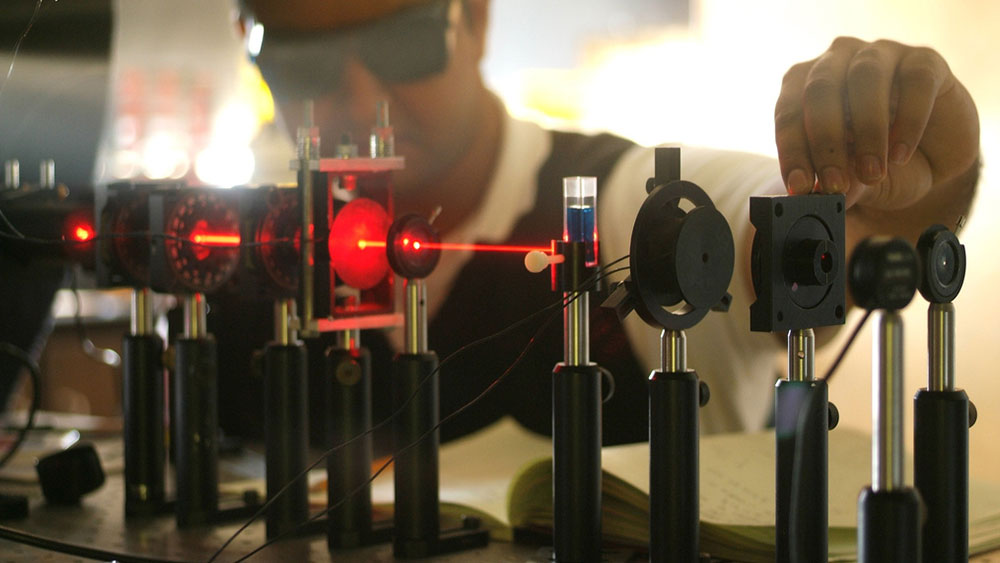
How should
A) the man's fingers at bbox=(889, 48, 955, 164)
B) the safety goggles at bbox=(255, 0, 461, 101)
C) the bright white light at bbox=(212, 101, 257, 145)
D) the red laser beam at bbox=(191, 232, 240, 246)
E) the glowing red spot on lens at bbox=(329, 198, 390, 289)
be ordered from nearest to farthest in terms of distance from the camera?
the man's fingers at bbox=(889, 48, 955, 164)
the glowing red spot on lens at bbox=(329, 198, 390, 289)
the red laser beam at bbox=(191, 232, 240, 246)
the safety goggles at bbox=(255, 0, 461, 101)
the bright white light at bbox=(212, 101, 257, 145)

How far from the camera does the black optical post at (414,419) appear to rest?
30.4 inches

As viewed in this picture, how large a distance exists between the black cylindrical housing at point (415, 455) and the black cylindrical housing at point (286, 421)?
117mm

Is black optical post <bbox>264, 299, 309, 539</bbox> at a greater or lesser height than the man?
lesser

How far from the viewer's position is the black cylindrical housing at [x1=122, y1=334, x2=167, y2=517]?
3.15ft

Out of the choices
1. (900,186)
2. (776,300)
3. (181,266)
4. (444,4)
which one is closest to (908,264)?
(776,300)

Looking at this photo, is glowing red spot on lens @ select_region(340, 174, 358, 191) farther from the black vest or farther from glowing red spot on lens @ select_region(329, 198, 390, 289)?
the black vest

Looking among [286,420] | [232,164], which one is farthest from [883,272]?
[232,164]

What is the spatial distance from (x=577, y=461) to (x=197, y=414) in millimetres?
379

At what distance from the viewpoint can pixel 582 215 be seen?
0.67 metres

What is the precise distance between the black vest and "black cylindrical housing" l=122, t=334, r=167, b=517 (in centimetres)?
18

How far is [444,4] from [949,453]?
835mm

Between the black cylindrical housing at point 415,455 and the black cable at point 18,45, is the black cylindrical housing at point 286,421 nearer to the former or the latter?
the black cylindrical housing at point 415,455

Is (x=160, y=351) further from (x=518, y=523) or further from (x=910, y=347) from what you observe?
(x=910, y=347)

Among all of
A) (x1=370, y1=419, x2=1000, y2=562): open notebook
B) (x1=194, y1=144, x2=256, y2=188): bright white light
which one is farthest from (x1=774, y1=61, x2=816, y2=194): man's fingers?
(x1=194, y1=144, x2=256, y2=188): bright white light
